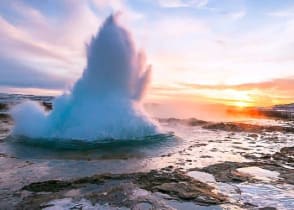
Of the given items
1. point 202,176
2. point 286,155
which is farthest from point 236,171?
point 286,155

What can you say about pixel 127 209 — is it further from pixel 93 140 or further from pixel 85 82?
pixel 85 82

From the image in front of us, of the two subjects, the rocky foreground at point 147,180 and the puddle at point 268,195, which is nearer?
the rocky foreground at point 147,180

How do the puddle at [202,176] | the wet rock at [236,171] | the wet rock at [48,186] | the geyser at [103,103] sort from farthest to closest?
the geyser at [103,103] → the wet rock at [236,171] → the puddle at [202,176] → the wet rock at [48,186]

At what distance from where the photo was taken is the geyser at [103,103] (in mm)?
15633

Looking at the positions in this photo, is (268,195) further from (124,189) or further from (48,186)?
(48,186)

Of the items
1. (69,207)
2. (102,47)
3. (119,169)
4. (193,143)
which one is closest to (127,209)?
(69,207)

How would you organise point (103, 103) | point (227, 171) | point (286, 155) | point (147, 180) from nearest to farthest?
1. point (147, 180)
2. point (227, 171)
3. point (286, 155)
4. point (103, 103)

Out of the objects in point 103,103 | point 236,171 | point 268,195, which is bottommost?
point 268,195

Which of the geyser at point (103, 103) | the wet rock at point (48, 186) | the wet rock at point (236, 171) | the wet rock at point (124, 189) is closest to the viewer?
the wet rock at point (124, 189)

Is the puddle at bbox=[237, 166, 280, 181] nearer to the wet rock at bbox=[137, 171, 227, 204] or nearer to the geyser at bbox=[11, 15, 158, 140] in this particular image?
the wet rock at bbox=[137, 171, 227, 204]

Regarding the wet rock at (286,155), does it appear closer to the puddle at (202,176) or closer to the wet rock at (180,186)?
the puddle at (202,176)

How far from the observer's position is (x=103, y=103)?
16.5m

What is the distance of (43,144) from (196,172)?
284 inches

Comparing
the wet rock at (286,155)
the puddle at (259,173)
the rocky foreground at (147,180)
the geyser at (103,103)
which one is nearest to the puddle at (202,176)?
the rocky foreground at (147,180)
